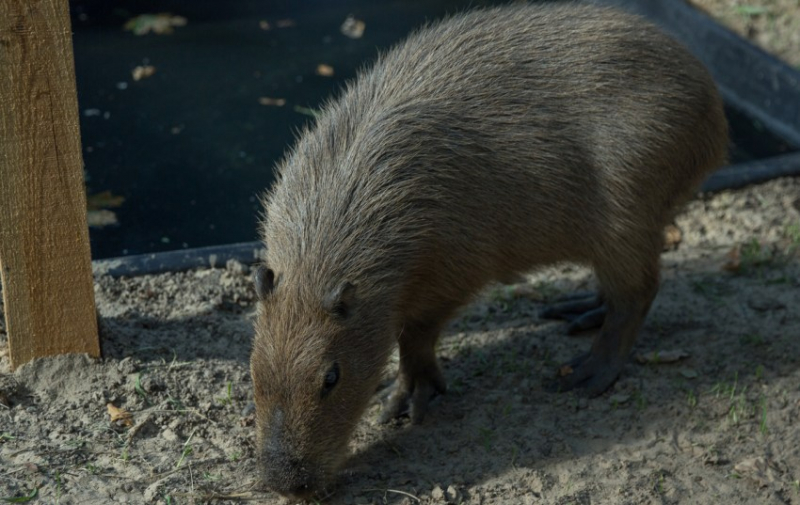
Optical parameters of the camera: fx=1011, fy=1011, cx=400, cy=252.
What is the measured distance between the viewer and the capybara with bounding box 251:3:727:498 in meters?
3.46

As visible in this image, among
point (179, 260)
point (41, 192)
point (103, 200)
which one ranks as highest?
point (41, 192)

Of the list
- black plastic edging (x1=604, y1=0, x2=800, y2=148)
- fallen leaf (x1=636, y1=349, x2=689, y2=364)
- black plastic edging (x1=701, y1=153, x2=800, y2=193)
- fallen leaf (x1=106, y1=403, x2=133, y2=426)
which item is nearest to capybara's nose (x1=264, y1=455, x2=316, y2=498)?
fallen leaf (x1=106, y1=403, x2=133, y2=426)

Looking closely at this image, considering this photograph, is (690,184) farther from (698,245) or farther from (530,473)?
(530,473)

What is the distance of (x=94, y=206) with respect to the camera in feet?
17.7

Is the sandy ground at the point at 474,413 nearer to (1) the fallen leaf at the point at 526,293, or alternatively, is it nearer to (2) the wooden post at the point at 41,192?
(1) the fallen leaf at the point at 526,293

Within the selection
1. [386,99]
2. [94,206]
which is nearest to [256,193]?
[94,206]

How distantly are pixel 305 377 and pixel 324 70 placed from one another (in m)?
3.85

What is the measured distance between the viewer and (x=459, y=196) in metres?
3.90

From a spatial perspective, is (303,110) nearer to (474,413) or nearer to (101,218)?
(101,218)

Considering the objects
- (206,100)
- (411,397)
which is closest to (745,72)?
(206,100)

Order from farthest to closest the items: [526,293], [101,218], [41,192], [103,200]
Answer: [103,200]
[101,218]
[526,293]
[41,192]

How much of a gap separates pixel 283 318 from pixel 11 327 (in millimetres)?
1122

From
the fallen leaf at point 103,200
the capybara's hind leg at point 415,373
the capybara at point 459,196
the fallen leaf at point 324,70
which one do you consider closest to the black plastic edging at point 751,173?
the capybara at point 459,196

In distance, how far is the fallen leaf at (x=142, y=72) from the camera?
657 cm
